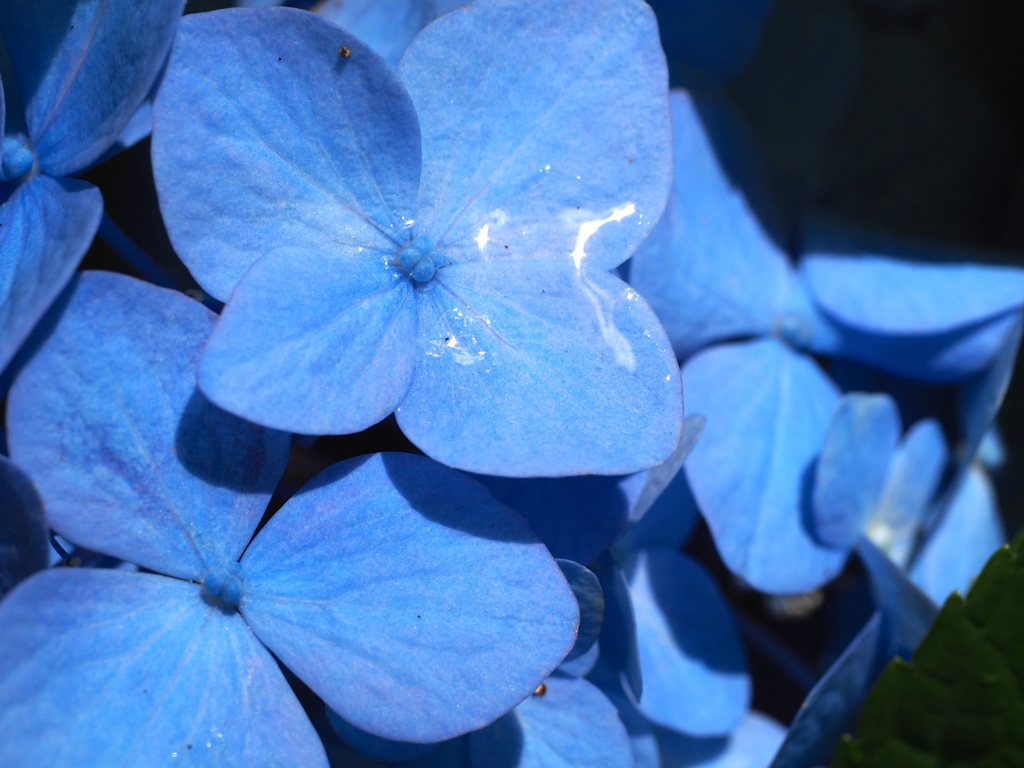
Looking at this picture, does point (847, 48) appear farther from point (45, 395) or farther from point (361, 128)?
point (45, 395)

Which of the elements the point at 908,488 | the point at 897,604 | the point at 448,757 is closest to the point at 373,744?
the point at 448,757

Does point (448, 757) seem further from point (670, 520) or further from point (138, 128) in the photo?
point (138, 128)

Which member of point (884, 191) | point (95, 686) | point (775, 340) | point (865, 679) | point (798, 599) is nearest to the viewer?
point (95, 686)

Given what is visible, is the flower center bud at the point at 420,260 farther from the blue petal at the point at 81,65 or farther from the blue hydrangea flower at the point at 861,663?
the blue hydrangea flower at the point at 861,663

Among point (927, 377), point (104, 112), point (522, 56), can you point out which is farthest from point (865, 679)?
point (104, 112)

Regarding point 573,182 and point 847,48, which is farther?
point 847,48

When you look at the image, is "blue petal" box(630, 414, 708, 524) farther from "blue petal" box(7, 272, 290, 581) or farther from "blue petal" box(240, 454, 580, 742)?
"blue petal" box(7, 272, 290, 581)

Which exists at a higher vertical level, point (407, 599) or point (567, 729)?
point (407, 599)
